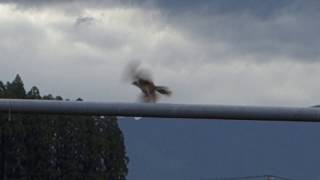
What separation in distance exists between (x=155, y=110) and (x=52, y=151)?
0.88 metres

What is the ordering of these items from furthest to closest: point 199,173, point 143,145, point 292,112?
1. point 143,145
2. point 199,173
3. point 292,112

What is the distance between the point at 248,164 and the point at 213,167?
280 mm

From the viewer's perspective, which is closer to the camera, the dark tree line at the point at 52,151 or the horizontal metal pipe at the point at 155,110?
the horizontal metal pipe at the point at 155,110

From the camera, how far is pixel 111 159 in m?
6.89

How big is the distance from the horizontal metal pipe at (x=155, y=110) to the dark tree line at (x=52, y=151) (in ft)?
0.75

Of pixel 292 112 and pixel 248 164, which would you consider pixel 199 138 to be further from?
pixel 292 112

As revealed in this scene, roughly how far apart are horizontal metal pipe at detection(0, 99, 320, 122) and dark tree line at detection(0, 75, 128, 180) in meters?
0.23

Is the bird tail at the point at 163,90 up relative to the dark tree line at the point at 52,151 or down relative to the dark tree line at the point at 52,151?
up

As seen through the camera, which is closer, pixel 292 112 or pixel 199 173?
pixel 292 112

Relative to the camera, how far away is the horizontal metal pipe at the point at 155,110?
6.24 m

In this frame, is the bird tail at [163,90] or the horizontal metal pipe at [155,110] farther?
the bird tail at [163,90]

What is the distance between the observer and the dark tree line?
6.50m

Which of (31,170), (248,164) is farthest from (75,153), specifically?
(248,164)

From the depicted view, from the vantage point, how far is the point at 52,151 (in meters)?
6.56
